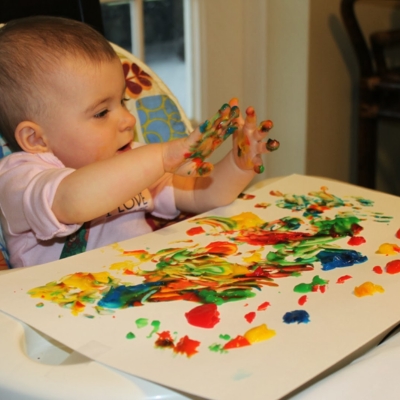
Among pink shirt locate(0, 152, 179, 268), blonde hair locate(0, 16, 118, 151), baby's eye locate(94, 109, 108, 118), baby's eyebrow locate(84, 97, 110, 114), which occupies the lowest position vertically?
pink shirt locate(0, 152, 179, 268)

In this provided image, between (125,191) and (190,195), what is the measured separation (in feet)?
0.74

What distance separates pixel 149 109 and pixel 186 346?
617 millimetres

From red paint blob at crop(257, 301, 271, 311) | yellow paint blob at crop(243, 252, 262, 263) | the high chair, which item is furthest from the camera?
the high chair

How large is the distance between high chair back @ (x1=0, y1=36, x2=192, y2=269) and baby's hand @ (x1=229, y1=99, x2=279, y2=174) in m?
0.19

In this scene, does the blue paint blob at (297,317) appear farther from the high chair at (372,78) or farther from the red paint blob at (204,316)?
the high chair at (372,78)

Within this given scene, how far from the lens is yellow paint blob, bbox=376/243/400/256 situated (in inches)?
27.9

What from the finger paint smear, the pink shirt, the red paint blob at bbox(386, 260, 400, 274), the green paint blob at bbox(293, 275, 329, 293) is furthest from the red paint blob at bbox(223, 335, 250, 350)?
the pink shirt

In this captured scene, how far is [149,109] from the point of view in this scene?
3.51 feet

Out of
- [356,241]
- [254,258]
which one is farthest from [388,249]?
[254,258]

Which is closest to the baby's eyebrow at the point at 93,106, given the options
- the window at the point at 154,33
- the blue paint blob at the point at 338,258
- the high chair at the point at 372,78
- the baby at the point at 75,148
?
the baby at the point at 75,148

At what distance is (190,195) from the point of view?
981 mm

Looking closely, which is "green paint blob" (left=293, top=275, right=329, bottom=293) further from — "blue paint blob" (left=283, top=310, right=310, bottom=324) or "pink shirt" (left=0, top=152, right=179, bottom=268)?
"pink shirt" (left=0, top=152, right=179, bottom=268)

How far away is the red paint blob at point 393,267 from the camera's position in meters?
0.66

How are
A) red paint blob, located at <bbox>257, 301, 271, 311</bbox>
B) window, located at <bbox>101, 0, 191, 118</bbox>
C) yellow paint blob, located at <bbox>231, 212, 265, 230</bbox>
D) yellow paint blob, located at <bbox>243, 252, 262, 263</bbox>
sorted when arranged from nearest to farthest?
red paint blob, located at <bbox>257, 301, 271, 311</bbox>, yellow paint blob, located at <bbox>243, 252, 262, 263</bbox>, yellow paint blob, located at <bbox>231, 212, 265, 230</bbox>, window, located at <bbox>101, 0, 191, 118</bbox>
